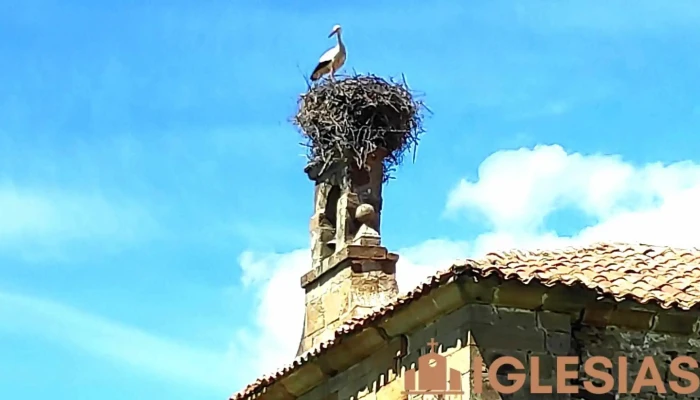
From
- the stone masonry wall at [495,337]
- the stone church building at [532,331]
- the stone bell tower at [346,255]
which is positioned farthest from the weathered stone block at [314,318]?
the stone masonry wall at [495,337]

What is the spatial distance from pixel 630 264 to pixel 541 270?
96 cm

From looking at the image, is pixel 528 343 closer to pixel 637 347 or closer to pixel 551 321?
pixel 551 321

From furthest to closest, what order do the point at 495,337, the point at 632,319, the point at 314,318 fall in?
the point at 314,318 → the point at 632,319 → the point at 495,337

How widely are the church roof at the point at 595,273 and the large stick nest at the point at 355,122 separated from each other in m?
2.58

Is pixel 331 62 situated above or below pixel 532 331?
above

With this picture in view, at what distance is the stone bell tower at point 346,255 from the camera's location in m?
11.5

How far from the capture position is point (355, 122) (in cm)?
1205

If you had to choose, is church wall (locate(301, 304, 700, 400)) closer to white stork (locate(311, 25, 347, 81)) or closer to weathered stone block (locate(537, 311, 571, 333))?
weathered stone block (locate(537, 311, 571, 333))

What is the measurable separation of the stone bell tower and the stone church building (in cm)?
210

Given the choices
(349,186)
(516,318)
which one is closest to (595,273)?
(516,318)

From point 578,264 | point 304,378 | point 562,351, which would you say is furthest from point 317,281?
point 562,351

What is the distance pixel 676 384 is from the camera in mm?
8367

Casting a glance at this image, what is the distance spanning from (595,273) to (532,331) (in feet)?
3.20

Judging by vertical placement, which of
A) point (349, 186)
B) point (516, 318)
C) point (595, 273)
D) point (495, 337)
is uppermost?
point (349, 186)
